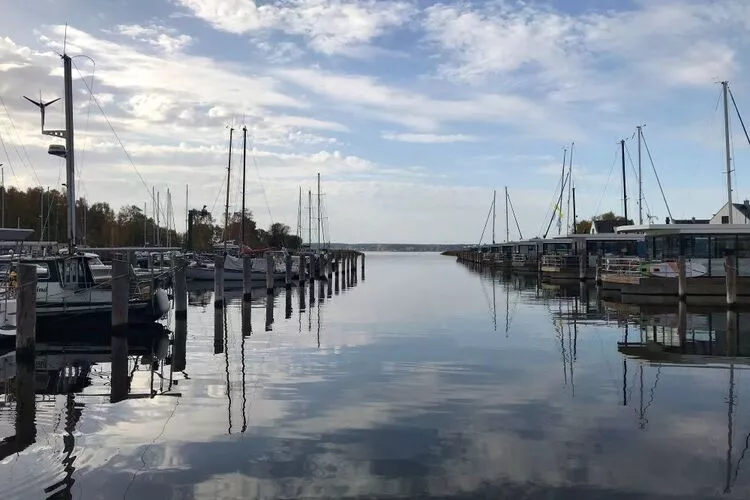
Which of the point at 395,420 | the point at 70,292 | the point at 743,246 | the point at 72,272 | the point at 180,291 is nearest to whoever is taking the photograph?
the point at 395,420

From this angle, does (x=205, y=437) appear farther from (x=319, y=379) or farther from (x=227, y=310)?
(x=227, y=310)

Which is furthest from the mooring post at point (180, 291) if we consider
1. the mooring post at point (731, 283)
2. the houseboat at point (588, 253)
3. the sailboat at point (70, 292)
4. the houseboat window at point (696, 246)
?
the houseboat at point (588, 253)

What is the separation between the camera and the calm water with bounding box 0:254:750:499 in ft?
29.3

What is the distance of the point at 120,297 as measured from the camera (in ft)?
73.5

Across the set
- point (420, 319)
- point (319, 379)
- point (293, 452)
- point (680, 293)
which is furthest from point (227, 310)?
point (293, 452)

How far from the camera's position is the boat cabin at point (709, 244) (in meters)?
34.6

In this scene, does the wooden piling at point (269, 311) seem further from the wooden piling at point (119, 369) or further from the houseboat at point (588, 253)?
the houseboat at point (588, 253)

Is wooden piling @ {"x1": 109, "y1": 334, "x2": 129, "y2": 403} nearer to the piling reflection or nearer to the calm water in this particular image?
the calm water

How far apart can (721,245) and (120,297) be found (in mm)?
29027

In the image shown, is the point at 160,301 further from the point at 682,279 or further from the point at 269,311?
the point at 682,279

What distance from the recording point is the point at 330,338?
23328 millimetres

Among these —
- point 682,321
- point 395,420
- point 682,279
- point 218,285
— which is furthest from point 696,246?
point 395,420

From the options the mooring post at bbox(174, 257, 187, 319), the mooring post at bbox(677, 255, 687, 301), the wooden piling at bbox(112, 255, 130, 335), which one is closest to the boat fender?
the mooring post at bbox(174, 257, 187, 319)

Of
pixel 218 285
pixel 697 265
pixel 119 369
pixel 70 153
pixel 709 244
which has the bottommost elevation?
pixel 119 369
